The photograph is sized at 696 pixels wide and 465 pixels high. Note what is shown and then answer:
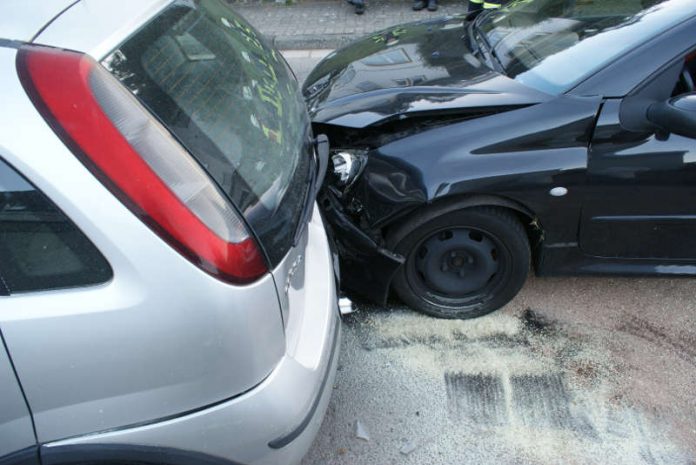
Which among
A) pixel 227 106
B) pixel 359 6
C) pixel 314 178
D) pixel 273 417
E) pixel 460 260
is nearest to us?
pixel 273 417

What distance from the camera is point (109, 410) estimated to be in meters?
1.52

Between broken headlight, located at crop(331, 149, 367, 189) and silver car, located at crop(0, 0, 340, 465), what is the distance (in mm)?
953

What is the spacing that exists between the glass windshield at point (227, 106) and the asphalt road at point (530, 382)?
3.51 feet

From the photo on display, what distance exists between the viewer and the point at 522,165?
8.32 ft

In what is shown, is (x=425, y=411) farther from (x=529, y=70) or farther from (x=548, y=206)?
(x=529, y=70)

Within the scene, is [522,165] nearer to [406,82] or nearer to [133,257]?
[406,82]

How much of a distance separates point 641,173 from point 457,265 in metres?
0.87

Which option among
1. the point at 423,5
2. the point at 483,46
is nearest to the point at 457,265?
the point at 483,46

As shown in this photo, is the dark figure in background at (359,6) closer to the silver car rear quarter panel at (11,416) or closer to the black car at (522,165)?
the black car at (522,165)

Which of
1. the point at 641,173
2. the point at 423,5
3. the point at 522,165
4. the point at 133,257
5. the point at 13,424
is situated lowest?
the point at 423,5


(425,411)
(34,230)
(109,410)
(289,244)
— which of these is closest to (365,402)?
(425,411)

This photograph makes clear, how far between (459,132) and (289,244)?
1.17 m

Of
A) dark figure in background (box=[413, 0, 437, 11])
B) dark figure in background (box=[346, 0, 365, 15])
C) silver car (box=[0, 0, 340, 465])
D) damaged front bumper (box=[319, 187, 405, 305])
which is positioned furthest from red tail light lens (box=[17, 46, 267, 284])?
dark figure in background (box=[413, 0, 437, 11])

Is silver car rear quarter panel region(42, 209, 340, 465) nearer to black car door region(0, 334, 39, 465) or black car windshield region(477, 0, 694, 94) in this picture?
black car door region(0, 334, 39, 465)
